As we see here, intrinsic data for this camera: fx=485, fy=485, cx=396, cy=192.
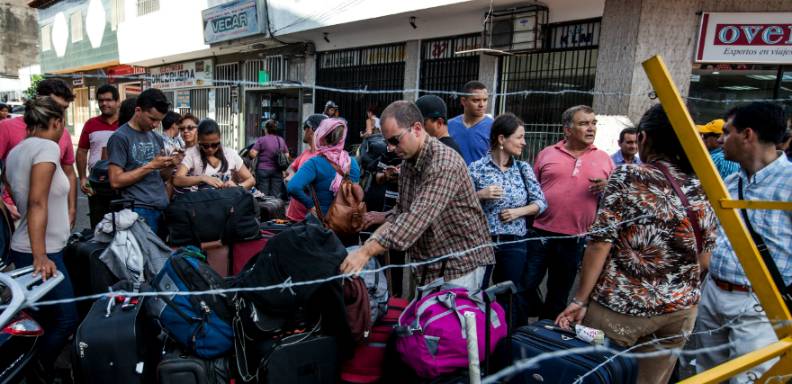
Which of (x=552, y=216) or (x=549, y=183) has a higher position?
(x=549, y=183)

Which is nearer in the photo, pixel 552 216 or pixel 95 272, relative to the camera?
pixel 95 272

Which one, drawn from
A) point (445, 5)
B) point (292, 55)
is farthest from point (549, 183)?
point (292, 55)

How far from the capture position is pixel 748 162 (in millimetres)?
2502

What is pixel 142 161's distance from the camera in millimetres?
3740

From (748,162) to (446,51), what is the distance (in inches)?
327

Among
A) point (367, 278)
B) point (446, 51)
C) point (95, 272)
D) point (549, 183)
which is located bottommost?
point (95, 272)

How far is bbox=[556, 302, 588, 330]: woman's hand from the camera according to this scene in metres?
2.31

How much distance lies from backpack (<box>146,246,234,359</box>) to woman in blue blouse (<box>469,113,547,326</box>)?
1.84 m

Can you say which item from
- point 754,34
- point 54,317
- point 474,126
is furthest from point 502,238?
point 754,34

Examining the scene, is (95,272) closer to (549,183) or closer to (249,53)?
(549,183)

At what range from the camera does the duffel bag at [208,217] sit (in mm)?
3396

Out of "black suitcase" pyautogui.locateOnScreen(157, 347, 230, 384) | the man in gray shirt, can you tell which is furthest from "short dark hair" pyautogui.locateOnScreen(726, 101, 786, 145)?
the man in gray shirt

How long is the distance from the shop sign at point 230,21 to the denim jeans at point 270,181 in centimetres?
672

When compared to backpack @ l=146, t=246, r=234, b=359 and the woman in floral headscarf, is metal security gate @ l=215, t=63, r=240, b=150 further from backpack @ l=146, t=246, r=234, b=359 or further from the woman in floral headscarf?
backpack @ l=146, t=246, r=234, b=359
